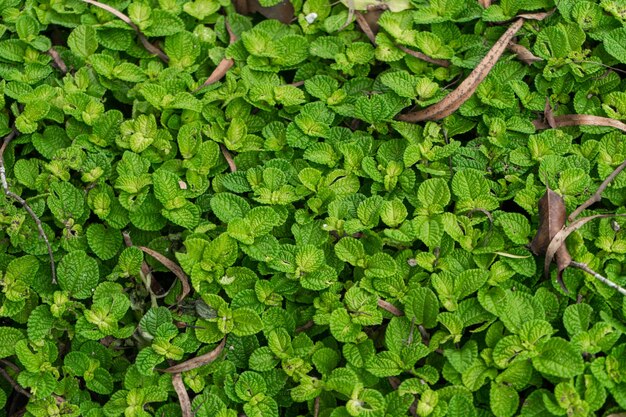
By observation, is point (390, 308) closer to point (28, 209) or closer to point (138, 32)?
point (28, 209)

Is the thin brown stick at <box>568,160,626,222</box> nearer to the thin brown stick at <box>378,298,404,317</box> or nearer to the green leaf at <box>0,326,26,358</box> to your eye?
the thin brown stick at <box>378,298,404,317</box>

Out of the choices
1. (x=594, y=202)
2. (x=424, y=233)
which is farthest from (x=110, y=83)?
(x=594, y=202)

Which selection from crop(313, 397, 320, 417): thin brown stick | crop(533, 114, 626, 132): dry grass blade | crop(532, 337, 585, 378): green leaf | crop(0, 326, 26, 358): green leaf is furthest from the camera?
crop(533, 114, 626, 132): dry grass blade

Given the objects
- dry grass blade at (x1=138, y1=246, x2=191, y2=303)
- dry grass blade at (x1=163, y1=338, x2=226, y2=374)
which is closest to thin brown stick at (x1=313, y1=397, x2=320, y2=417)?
dry grass blade at (x1=163, y1=338, x2=226, y2=374)

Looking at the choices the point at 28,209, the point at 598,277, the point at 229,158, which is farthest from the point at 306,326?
the point at 28,209

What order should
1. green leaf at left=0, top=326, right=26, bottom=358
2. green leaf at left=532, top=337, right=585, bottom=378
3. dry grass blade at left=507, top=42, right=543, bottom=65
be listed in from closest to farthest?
green leaf at left=532, top=337, right=585, bottom=378 < green leaf at left=0, top=326, right=26, bottom=358 < dry grass blade at left=507, top=42, right=543, bottom=65

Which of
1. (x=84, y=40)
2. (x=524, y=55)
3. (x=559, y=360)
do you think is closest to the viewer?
(x=559, y=360)
